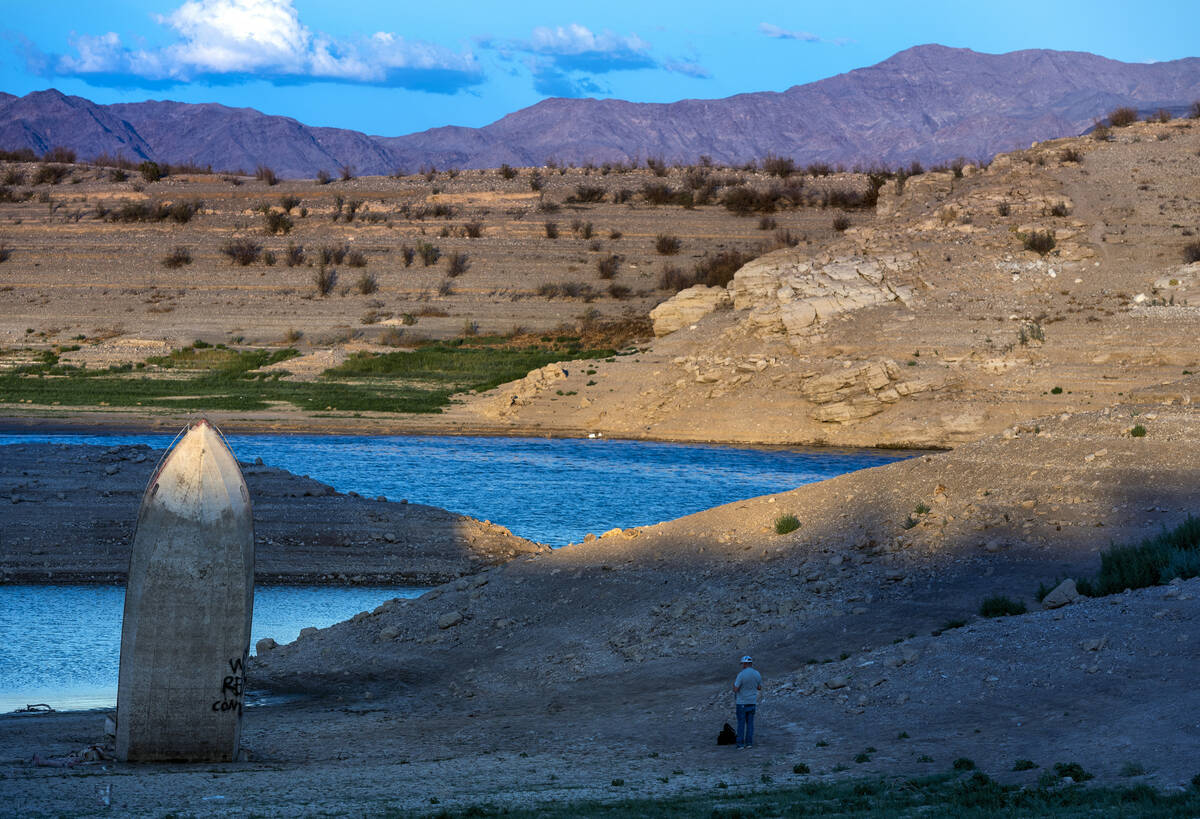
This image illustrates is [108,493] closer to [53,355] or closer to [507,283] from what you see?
[53,355]

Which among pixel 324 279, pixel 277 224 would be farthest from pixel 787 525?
pixel 277 224

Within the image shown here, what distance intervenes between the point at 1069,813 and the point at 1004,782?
1293 millimetres

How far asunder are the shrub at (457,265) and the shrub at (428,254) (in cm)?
70

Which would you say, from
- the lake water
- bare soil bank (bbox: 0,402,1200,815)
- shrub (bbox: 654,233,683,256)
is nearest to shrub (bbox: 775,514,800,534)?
bare soil bank (bbox: 0,402,1200,815)

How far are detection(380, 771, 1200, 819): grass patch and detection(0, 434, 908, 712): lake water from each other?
7716mm

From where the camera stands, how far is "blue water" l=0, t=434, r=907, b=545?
2772 centimetres

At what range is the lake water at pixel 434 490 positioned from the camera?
1633 cm

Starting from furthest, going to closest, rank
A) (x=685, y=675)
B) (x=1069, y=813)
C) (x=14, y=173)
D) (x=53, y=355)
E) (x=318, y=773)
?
(x=14, y=173), (x=53, y=355), (x=685, y=675), (x=318, y=773), (x=1069, y=813)

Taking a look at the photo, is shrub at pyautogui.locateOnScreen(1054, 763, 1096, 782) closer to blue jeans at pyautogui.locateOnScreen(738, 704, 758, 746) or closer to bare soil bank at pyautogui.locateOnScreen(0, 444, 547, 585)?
blue jeans at pyautogui.locateOnScreen(738, 704, 758, 746)

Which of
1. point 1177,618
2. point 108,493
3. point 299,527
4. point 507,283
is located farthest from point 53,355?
point 1177,618

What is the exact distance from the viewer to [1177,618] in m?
12.3

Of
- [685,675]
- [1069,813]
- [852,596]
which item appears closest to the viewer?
[1069,813]

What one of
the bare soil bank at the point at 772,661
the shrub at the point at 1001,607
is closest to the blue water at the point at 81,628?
the bare soil bank at the point at 772,661

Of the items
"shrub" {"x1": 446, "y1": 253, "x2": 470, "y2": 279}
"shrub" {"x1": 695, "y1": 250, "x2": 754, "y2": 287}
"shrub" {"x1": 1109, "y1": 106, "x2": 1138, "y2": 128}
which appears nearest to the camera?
"shrub" {"x1": 695, "y1": 250, "x2": 754, "y2": 287}
